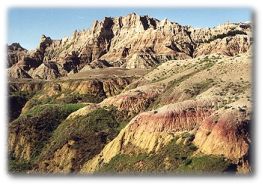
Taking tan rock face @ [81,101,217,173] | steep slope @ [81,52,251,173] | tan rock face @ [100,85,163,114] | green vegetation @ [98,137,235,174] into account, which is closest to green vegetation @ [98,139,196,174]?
green vegetation @ [98,137,235,174]

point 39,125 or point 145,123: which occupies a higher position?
point 145,123

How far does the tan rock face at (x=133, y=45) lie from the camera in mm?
160125

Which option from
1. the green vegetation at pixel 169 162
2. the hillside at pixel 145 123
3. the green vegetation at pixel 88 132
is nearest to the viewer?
the green vegetation at pixel 169 162

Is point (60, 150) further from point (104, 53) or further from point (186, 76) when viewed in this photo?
point (104, 53)

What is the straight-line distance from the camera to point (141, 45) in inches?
6900

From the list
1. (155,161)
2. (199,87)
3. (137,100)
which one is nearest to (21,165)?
(137,100)

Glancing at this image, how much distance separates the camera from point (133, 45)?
178 meters

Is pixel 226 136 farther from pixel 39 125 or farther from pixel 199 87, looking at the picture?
pixel 39 125

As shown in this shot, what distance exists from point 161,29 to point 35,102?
79551 mm

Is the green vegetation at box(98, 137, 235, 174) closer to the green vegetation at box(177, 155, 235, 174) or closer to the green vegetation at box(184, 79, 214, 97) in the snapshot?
the green vegetation at box(177, 155, 235, 174)

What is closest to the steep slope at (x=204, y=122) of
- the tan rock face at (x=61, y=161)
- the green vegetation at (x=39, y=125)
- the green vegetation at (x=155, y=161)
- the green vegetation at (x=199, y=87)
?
the green vegetation at (x=199, y=87)

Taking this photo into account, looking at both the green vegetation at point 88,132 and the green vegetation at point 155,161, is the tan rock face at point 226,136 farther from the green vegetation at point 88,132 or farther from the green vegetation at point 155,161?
the green vegetation at point 88,132
